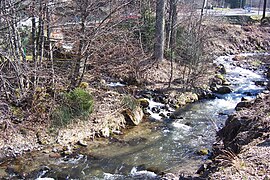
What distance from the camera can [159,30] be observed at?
1819cm

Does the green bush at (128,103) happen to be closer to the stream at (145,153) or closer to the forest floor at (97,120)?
the forest floor at (97,120)

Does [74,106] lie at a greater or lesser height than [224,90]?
greater

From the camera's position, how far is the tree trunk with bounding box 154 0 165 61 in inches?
704

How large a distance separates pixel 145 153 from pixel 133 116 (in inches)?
92.2

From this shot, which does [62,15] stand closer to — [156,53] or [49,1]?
[49,1]

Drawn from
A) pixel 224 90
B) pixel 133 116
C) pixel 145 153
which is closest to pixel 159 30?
pixel 224 90

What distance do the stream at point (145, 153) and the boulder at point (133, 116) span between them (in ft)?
0.82

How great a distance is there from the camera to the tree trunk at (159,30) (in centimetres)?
1788

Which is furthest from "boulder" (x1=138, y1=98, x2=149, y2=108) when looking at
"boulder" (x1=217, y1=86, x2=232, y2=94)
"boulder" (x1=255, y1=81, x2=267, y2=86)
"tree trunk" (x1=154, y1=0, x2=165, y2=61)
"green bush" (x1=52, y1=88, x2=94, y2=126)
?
"boulder" (x1=255, y1=81, x2=267, y2=86)

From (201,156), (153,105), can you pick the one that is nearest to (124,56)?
(153,105)

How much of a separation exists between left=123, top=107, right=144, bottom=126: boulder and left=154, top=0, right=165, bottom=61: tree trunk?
6.16 metres

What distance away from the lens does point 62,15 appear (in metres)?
11.4

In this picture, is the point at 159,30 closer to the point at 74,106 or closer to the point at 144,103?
the point at 144,103

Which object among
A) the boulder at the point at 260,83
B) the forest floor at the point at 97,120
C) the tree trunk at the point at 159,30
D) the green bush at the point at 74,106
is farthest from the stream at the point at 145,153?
the boulder at the point at 260,83
